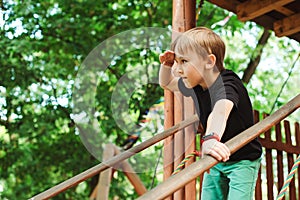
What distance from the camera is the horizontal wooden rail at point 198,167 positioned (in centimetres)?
165

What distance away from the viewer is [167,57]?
244cm

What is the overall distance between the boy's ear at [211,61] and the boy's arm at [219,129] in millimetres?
282

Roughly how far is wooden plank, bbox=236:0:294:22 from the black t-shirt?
1536 mm

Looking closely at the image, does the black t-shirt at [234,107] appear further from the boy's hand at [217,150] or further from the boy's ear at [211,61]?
the boy's hand at [217,150]

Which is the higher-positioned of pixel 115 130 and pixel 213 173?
pixel 213 173

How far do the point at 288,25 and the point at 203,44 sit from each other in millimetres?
1987

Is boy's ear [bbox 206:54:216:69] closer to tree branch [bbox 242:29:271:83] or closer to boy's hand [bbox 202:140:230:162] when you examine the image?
boy's hand [bbox 202:140:230:162]

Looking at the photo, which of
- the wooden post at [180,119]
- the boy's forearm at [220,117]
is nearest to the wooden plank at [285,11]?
the wooden post at [180,119]

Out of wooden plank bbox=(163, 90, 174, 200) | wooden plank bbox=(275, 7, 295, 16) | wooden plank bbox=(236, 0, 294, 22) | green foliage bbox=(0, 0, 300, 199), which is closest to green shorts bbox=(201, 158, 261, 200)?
wooden plank bbox=(163, 90, 174, 200)

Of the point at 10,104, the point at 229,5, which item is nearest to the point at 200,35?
the point at 229,5

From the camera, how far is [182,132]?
3.20 m

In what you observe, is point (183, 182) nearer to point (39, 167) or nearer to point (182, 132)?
point (182, 132)

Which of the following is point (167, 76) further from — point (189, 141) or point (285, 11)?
point (285, 11)

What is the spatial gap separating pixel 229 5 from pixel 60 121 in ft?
16.4
